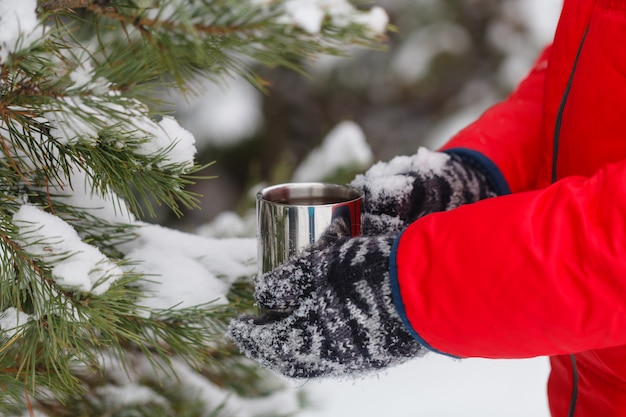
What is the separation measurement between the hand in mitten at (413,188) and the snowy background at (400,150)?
0.22 meters

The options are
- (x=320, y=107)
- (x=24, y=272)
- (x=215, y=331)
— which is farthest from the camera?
(x=320, y=107)

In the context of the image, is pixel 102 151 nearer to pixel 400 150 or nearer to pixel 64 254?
pixel 64 254

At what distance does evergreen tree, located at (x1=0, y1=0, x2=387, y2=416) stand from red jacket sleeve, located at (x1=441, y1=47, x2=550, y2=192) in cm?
42

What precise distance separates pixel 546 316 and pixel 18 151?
59 centimetres

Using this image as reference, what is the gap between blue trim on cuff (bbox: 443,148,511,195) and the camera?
996 millimetres

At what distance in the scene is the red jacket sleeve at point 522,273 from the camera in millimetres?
611

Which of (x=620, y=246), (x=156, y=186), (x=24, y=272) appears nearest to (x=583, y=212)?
(x=620, y=246)

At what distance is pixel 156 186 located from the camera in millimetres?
675

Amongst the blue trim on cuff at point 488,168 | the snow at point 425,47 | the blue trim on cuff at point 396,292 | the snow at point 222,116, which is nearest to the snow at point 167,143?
the blue trim on cuff at point 396,292

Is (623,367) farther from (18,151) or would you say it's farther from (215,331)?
(18,151)

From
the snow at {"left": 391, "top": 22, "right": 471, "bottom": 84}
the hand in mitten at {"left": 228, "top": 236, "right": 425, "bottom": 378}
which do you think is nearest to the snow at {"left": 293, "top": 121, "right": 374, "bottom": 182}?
the hand in mitten at {"left": 228, "top": 236, "right": 425, "bottom": 378}

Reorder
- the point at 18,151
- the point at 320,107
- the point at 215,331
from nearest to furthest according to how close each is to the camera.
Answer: the point at 18,151 < the point at 215,331 < the point at 320,107

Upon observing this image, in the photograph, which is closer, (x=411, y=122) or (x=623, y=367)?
(x=623, y=367)

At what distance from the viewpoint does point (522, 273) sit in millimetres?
626
